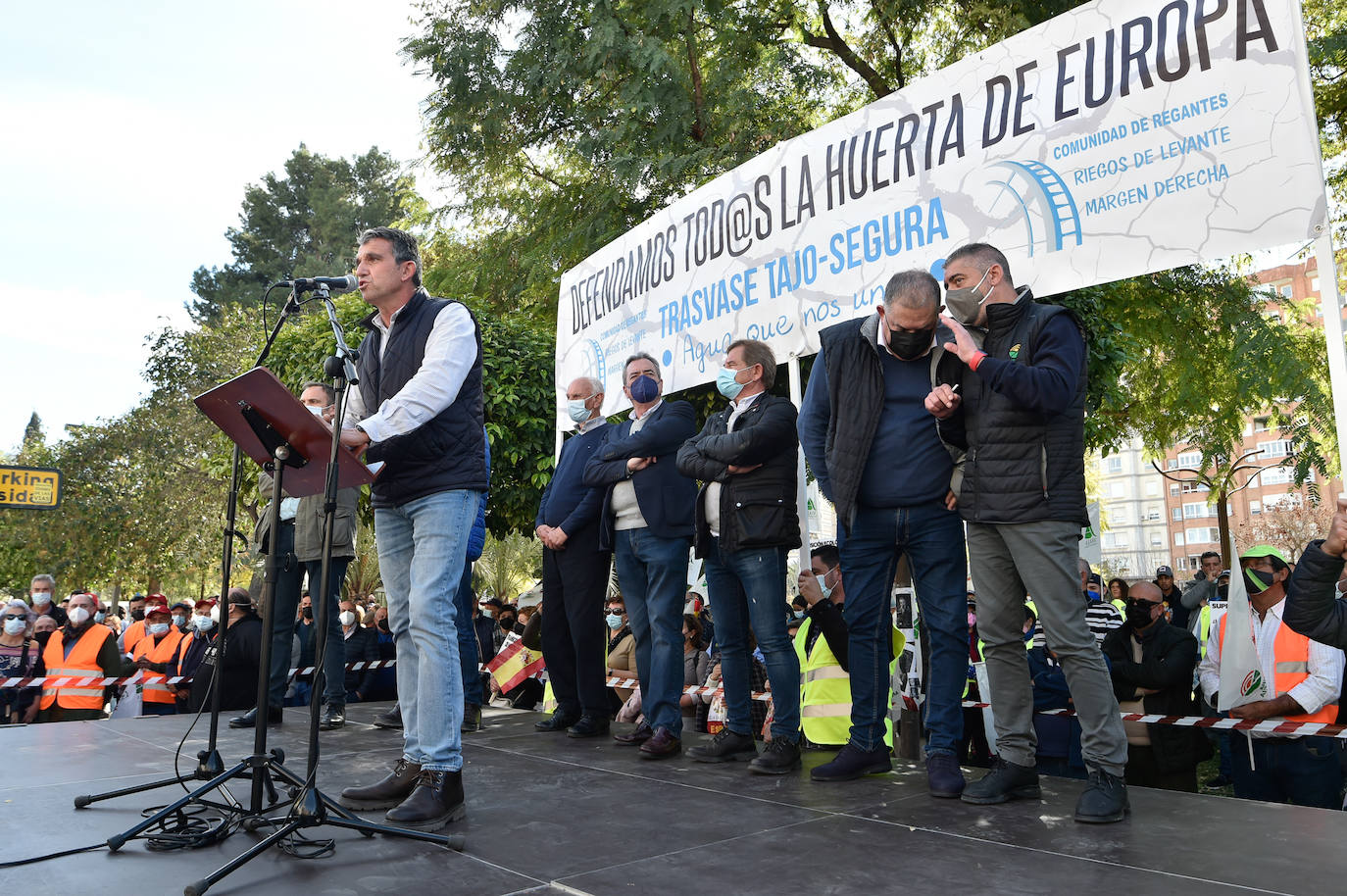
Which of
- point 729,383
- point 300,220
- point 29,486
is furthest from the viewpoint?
point 300,220

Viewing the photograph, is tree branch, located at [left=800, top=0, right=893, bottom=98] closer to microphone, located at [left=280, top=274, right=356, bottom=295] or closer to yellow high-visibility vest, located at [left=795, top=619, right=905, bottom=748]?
yellow high-visibility vest, located at [left=795, top=619, right=905, bottom=748]

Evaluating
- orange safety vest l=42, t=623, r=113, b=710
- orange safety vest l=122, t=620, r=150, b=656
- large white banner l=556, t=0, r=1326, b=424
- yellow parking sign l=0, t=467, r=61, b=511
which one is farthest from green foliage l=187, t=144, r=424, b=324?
large white banner l=556, t=0, r=1326, b=424

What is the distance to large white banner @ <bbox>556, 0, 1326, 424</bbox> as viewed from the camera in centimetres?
435

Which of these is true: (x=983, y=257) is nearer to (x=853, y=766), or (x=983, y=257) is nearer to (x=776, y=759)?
(x=853, y=766)

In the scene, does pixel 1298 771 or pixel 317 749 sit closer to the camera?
pixel 317 749

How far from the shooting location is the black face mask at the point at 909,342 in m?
3.94

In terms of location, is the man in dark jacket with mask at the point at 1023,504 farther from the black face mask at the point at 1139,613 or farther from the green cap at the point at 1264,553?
the green cap at the point at 1264,553

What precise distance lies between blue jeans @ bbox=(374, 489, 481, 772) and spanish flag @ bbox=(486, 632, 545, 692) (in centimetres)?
509

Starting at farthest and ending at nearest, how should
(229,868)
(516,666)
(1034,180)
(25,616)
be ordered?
(25,616) → (516,666) → (1034,180) → (229,868)

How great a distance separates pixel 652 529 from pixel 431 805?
198 centimetres

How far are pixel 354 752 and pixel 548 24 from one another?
10000 millimetres

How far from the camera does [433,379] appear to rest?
332cm

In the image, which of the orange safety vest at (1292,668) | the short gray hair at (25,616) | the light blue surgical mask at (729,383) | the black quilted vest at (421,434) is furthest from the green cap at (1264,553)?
the short gray hair at (25,616)

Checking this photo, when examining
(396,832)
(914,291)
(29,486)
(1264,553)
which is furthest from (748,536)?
(29,486)
